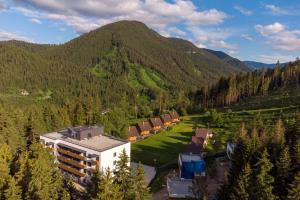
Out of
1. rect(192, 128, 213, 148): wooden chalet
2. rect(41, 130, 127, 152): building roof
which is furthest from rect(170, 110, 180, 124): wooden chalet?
Result: rect(41, 130, 127, 152): building roof

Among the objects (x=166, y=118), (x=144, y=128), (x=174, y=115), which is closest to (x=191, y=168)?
(x=144, y=128)

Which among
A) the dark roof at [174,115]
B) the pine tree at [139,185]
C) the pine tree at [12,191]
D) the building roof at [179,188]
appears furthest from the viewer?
the dark roof at [174,115]

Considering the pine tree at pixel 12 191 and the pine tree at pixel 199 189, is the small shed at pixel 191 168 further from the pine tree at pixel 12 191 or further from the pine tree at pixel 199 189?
the pine tree at pixel 12 191

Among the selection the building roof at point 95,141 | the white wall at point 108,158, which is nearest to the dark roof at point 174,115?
the building roof at point 95,141

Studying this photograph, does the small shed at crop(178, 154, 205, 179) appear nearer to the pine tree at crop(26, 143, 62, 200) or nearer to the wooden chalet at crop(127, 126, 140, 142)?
the pine tree at crop(26, 143, 62, 200)

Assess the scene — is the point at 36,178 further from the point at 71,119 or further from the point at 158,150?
the point at 71,119
